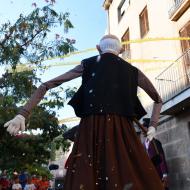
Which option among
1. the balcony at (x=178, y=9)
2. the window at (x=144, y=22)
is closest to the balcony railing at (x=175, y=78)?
the balcony at (x=178, y=9)

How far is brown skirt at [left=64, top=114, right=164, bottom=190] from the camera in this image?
238cm

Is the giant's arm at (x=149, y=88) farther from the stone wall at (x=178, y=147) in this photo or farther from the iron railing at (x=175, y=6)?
the iron railing at (x=175, y=6)

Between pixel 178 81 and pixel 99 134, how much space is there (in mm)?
9073

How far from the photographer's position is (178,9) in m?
12.4

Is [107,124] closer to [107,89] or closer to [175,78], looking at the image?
[107,89]

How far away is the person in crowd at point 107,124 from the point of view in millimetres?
2408

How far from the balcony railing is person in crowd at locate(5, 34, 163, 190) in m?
7.85

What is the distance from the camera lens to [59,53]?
9.68 meters

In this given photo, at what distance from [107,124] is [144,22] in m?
13.9

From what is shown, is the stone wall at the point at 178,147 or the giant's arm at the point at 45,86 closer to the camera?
the giant's arm at the point at 45,86

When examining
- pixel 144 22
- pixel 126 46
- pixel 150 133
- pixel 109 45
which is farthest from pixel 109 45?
pixel 126 46

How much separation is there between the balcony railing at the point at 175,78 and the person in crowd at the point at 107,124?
7852mm

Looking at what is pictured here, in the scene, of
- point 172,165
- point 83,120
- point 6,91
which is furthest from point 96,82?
point 172,165

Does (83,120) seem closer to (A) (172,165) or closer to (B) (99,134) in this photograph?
(B) (99,134)
